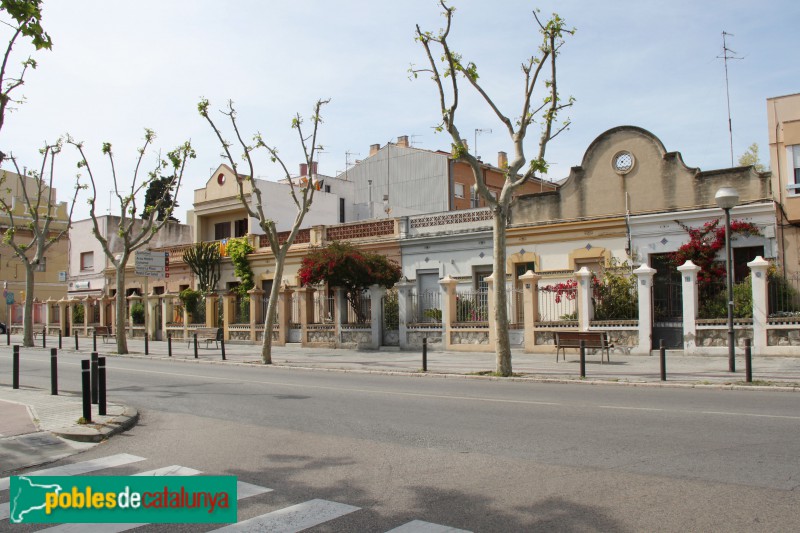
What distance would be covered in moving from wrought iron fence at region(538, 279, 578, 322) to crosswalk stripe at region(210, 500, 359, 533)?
56.7 feet

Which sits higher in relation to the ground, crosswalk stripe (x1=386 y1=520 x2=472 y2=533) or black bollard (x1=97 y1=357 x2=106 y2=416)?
black bollard (x1=97 y1=357 x2=106 y2=416)

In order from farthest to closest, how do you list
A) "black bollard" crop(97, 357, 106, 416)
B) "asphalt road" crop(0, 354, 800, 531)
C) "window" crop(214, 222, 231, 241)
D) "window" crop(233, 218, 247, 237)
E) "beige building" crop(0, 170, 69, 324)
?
"beige building" crop(0, 170, 69, 324)
"window" crop(214, 222, 231, 241)
"window" crop(233, 218, 247, 237)
"black bollard" crop(97, 357, 106, 416)
"asphalt road" crop(0, 354, 800, 531)

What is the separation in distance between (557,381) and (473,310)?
356 inches

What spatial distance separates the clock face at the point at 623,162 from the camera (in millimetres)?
23656

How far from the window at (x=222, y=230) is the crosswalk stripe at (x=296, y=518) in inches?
1449

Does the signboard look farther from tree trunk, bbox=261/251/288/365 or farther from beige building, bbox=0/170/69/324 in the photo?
beige building, bbox=0/170/69/324

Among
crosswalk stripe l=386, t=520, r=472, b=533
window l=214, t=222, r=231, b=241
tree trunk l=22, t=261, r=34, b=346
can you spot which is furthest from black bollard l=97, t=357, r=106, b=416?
window l=214, t=222, r=231, b=241

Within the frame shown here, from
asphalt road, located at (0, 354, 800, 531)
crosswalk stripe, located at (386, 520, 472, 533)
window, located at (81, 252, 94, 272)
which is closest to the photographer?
crosswalk stripe, located at (386, 520, 472, 533)

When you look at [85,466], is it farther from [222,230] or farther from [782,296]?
[222,230]

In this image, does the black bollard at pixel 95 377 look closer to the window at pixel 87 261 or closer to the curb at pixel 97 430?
the curb at pixel 97 430

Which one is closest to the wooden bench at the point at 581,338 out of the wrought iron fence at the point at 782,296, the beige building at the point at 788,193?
the wrought iron fence at the point at 782,296

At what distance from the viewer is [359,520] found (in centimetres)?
535

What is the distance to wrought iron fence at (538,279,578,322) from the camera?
73.5 feet

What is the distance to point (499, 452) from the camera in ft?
25.1
